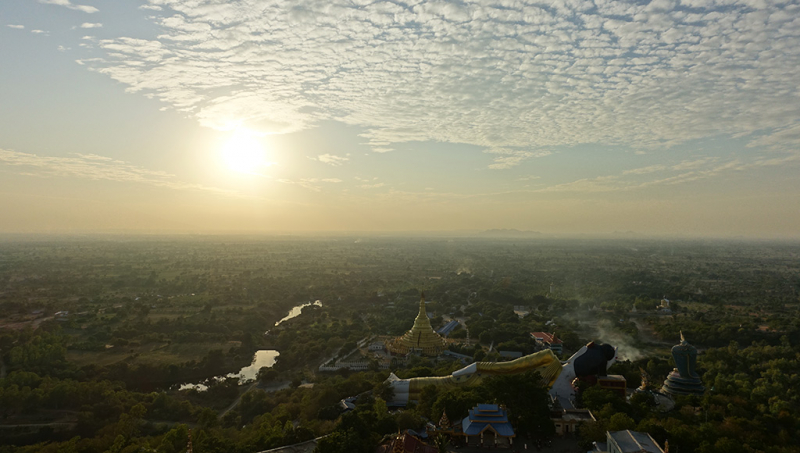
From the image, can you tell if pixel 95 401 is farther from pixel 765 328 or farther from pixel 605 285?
pixel 605 285

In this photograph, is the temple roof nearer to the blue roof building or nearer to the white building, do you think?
the blue roof building

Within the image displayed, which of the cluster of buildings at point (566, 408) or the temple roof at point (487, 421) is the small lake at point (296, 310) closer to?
the cluster of buildings at point (566, 408)

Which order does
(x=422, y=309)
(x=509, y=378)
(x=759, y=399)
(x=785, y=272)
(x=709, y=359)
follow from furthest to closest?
(x=785, y=272)
(x=422, y=309)
(x=709, y=359)
(x=759, y=399)
(x=509, y=378)

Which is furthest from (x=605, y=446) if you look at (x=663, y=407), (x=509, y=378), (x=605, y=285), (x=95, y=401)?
(x=605, y=285)

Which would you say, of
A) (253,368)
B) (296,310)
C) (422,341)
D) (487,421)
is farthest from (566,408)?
(296,310)

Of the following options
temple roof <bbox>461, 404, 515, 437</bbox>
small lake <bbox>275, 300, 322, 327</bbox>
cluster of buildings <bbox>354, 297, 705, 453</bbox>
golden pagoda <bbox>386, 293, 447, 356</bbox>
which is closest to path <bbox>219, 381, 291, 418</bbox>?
golden pagoda <bbox>386, 293, 447, 356</bbox>

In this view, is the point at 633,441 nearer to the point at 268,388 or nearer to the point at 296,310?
the point at 268,388

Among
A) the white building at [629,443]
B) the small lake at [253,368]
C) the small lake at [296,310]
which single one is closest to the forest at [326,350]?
the small lake at [253,368]
